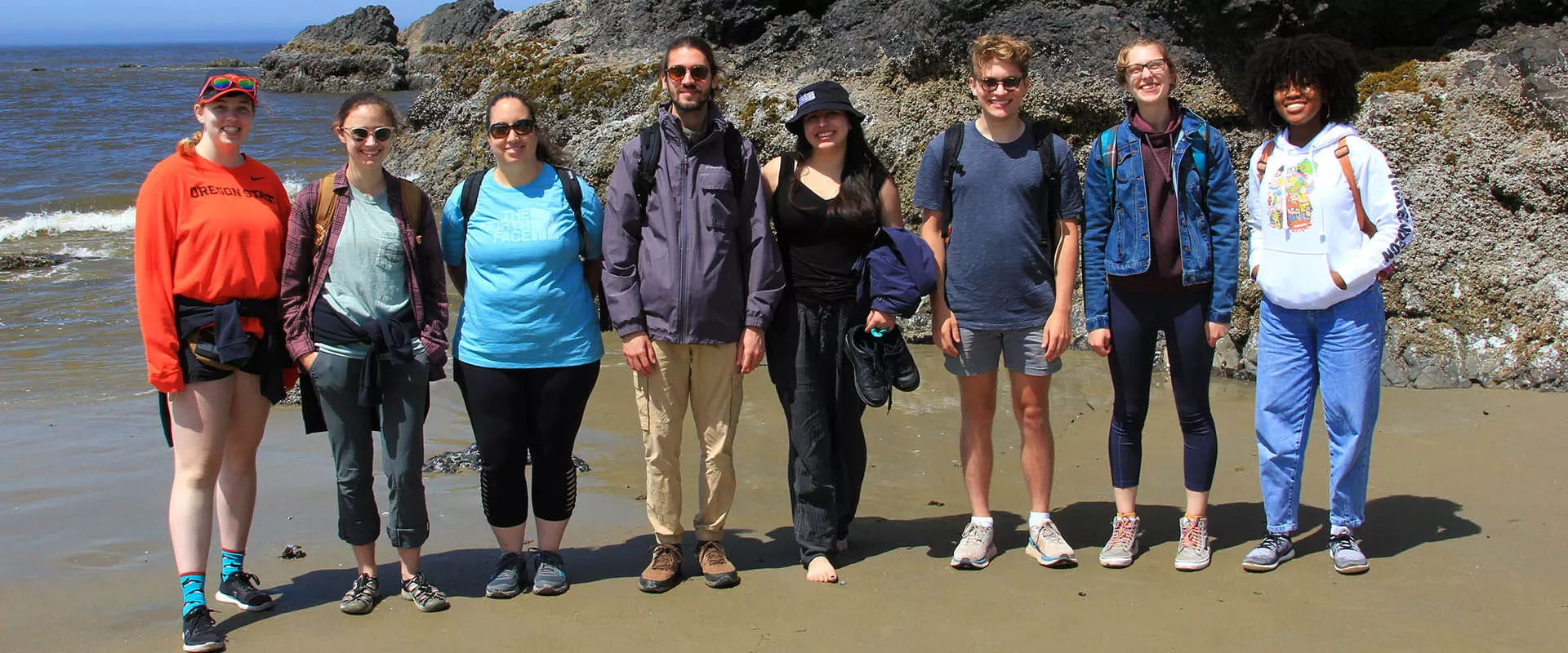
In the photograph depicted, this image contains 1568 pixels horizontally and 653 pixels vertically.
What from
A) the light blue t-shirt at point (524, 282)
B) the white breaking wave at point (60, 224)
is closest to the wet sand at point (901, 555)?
the light blue t-shirt at point (524, 282)

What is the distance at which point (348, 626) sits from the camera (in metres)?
3.75

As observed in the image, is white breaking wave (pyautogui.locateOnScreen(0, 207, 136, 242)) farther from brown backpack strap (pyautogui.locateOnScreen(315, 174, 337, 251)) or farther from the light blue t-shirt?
the light blue t-shirt

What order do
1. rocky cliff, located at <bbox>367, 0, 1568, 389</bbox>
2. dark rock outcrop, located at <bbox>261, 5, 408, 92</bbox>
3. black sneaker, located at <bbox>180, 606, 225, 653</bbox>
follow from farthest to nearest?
dark rock outcrop, located at <bbox>261, 5, 408, 92</bbox>
rocky cliff, located at <bbox>367, 0, 1568, 389</bbox>
black sneaker, located at <bbox>180, 606, 225, 653</bbox>

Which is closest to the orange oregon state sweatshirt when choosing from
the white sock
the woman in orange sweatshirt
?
the woman in orange sweatshirt

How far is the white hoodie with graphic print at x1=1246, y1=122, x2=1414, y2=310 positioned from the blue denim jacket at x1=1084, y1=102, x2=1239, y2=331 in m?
0.15

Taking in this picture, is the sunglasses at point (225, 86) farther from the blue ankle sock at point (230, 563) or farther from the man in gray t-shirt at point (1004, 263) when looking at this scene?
the man in gray t-shirt at point (1004, 263)

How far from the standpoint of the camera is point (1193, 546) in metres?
4.14

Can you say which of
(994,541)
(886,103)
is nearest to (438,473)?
(994,541)

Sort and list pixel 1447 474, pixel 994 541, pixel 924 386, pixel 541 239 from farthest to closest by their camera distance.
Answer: pixel 924 386 → pixel 1447 474 → pixel 994 541 → pixel 541 239

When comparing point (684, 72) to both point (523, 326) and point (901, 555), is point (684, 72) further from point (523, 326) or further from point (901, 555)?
point (901, 555)

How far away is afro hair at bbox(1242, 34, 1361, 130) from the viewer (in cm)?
398

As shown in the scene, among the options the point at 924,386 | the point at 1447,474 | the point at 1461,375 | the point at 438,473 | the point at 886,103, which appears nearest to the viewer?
the point at 1447,474

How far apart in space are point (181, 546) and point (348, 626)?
1.99ft

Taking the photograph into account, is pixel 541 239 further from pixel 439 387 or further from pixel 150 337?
pixel 439 387
